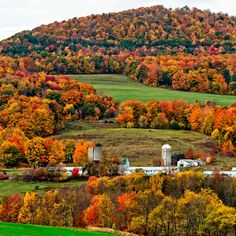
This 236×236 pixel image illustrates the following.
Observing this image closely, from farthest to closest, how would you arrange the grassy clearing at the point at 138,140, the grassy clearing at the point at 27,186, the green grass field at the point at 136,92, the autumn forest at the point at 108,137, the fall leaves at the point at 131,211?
the green grass field at the point at 136,92
the grassy clearing at the point at 138,140
the grassy clearing at the point at 27,186
the autumn forest at the point at 108,137
the fall leaves at the point at 131,211

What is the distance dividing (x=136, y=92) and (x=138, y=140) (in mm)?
41332

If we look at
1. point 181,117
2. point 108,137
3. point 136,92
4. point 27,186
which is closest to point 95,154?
point 27,186

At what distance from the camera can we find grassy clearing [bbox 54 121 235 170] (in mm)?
86125

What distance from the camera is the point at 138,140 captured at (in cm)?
9475

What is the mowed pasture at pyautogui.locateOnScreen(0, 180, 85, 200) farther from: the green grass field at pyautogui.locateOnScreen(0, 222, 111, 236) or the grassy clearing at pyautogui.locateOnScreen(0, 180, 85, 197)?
the green grass field at pyautogui.locateOnScreen(0, 222, 111, 236)

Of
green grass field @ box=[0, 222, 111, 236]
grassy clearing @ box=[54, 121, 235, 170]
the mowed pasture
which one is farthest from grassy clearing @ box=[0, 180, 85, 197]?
green grass field @ box=[0, 222, 111, 236]

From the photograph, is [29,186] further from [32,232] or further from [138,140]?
[32,232]

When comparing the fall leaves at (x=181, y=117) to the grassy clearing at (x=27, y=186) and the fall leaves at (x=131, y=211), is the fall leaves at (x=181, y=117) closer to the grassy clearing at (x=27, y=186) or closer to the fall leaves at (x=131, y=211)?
the grassy clearing at (x=27, y=186)

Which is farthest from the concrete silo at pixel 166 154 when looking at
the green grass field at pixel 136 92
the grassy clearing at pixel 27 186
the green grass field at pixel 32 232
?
the green grass field at pixel 32 232

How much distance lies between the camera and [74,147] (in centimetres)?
8681

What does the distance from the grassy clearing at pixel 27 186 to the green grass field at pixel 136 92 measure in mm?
57198

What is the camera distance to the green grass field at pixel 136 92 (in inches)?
5000

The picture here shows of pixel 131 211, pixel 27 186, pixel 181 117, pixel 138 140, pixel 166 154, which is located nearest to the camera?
pixel 131 211

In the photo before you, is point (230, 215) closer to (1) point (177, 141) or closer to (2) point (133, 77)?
(1) point (177, 141)
